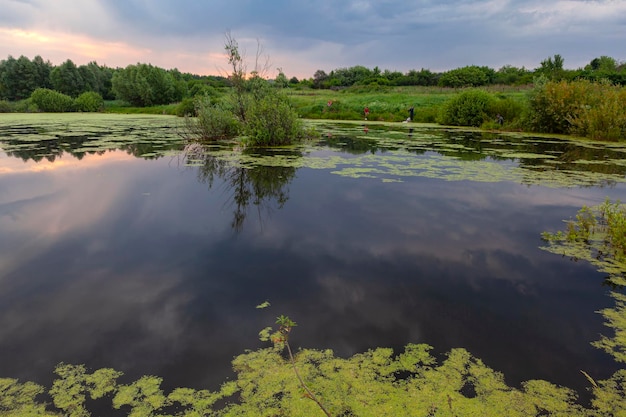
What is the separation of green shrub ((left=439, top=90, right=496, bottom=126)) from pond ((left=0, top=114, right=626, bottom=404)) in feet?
48.8

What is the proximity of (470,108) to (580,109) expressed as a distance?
258 inches

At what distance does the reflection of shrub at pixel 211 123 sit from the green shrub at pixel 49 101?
111 ft

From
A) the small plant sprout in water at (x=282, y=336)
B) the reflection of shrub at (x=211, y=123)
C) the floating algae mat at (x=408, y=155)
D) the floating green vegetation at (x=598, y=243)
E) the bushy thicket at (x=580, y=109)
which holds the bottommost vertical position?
the small plant sprout in water at (x=282, y=336)

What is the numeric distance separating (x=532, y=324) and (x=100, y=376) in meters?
3.08

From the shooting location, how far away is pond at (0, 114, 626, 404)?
2469 millimetres

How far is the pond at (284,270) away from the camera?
2.47 metres

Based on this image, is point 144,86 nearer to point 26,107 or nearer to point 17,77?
point 26,107

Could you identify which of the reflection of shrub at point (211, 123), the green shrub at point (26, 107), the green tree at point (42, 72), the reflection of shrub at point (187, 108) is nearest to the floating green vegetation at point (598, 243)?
the reflection of shrub at point (211, 123)

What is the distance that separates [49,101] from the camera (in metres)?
37.8

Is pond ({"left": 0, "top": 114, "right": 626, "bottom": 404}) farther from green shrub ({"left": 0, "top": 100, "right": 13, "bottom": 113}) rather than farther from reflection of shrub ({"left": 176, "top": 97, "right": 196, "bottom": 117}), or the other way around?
green shrub ({"left": 0, "top": 100, "right": 13, "bottom": 113})

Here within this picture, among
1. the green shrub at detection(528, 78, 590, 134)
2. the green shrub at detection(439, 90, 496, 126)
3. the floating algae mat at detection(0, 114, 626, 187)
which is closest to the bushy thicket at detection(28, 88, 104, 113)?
the floating algae mat at detection(0, 114, 626, 187)

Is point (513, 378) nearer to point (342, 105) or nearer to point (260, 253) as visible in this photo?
point (260, 253)

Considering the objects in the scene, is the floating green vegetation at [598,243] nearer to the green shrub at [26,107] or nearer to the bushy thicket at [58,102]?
the bushy thicket at [58,102]

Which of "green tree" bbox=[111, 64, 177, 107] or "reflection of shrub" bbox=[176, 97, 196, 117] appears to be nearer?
"reflection of shrub" bbox=[176, 97, 196, 117]
